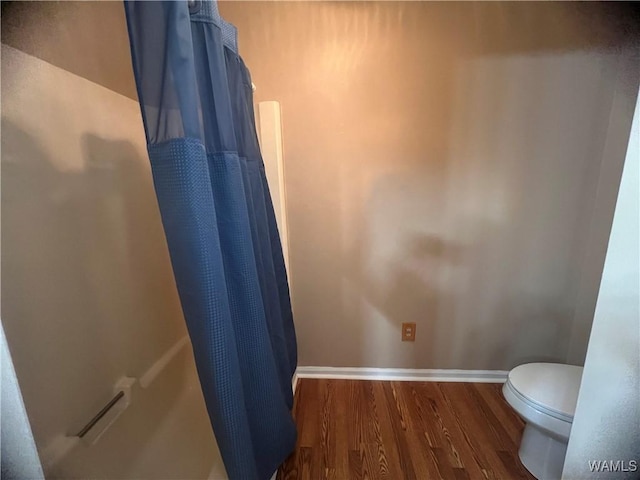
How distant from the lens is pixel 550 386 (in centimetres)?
113

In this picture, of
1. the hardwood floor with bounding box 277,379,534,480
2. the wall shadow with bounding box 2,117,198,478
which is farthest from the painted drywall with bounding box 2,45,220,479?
the hardwood floor with bounding box 277,379,534,480

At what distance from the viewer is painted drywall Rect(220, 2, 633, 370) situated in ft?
4.40

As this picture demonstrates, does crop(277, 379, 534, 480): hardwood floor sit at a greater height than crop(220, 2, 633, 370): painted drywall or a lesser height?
lesser

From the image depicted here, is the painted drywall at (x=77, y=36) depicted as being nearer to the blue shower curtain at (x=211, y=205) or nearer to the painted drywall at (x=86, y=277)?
the painted drywall at (x=86, y=277)

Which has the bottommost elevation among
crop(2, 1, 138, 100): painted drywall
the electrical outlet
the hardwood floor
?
the hardwood floor

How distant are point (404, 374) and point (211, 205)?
1.62m

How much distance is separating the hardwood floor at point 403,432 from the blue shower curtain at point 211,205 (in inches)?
16.5

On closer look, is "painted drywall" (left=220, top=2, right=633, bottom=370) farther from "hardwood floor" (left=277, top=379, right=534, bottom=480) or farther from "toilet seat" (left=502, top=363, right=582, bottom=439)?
"toilet seat" (left=502, top=363, right=582, bottom=439)

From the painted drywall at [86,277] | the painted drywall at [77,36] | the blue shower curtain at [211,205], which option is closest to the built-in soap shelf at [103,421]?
the painted drywall at [86,277]

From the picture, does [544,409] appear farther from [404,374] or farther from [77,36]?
[77,36]

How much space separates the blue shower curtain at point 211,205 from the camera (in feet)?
1.89

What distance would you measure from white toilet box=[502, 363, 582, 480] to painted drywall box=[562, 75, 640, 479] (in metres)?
0.42

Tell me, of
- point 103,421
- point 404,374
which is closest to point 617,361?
point 404,374

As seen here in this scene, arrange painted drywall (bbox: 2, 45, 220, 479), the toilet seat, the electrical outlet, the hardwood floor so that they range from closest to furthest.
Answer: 1. painted drywall (bbox: 2, 45, 220, 479)
2. the toilet seat
3. the hardwood floor
4. the electrical outlet
